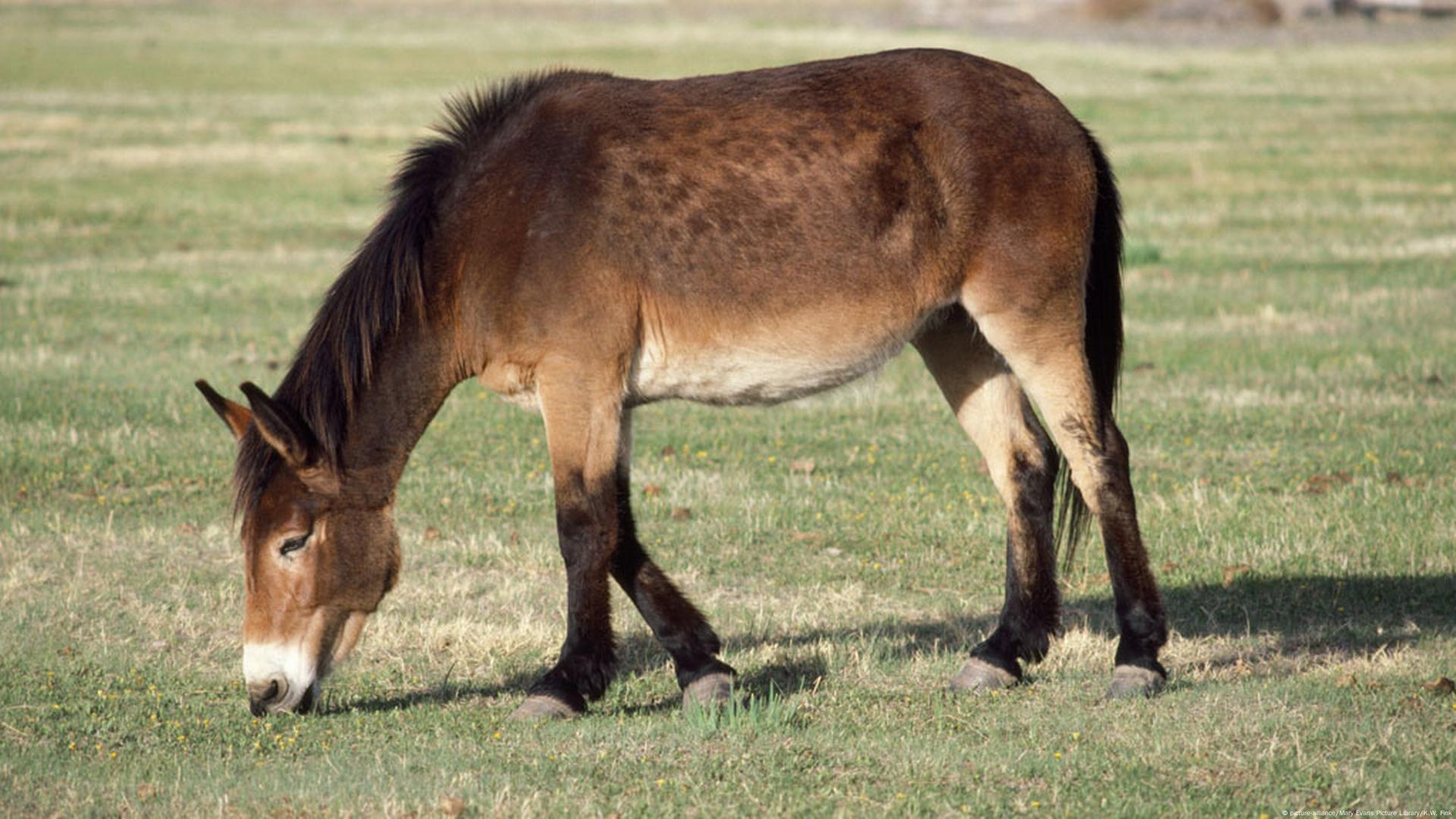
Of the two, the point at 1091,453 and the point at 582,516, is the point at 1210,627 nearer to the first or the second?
the point at 1091,453

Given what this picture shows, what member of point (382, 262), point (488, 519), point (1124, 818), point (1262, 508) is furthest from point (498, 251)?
point (1262, 508)

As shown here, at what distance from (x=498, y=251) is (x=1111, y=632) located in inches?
140

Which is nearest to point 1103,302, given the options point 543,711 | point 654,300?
point 654,300

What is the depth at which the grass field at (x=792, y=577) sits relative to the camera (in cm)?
564

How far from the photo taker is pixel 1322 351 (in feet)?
47.7

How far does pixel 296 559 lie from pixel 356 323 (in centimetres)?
95

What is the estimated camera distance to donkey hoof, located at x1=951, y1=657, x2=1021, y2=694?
6766mm

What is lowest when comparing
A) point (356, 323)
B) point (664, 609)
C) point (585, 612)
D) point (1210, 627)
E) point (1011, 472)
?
point (1210, 627)

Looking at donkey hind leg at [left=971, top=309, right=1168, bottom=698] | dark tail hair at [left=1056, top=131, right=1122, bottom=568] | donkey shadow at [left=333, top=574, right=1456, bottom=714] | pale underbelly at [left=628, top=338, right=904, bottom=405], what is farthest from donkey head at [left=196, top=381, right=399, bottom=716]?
dark tail hair at [left=1056, top=131, right=1122, bottom=568]

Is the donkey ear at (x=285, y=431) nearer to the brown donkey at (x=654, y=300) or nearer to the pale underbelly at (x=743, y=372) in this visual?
the brown donkey at (x=654, y=300)

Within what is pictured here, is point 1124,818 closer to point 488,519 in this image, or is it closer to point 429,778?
point 429,778

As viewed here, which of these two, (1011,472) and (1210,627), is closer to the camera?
(1011,472)

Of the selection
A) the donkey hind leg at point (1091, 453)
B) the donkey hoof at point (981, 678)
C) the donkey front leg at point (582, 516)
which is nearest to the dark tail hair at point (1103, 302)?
the donkey hind leg at point (1091, 453)

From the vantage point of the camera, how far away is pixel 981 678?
22.3 ft
